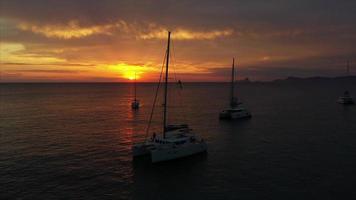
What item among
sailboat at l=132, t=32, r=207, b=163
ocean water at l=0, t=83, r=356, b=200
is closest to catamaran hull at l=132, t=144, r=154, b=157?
sailboat at l=132, t=32, r=207, b=163

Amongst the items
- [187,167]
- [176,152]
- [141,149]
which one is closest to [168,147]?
[176,152]

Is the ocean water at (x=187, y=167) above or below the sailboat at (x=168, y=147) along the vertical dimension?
below

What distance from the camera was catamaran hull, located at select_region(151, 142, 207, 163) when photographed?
43094mm

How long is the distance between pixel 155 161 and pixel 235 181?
12.0m

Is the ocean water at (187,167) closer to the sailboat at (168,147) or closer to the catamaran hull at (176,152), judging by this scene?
the catamaran hull at (176,152)

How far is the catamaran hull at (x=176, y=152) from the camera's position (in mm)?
43094

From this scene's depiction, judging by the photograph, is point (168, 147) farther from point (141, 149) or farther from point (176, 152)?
point (141, 149)

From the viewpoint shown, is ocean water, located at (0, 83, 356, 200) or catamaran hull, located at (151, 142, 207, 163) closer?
ocean water, located at (0, 83, 356, 200)

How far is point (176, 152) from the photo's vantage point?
44.7 m

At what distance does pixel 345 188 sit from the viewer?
34.4m

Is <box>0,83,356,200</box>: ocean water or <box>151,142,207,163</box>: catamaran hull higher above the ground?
<box>151,142,207,163</box>: catamaran hull

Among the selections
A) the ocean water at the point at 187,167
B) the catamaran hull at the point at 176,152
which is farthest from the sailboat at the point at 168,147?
the ocean water at the point at 187,167

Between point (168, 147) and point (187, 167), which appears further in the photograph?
point (168, 147)

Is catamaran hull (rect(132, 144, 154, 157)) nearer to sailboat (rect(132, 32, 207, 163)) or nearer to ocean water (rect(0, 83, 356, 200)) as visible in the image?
sailboat (rect(132, 32, 207, 163))
